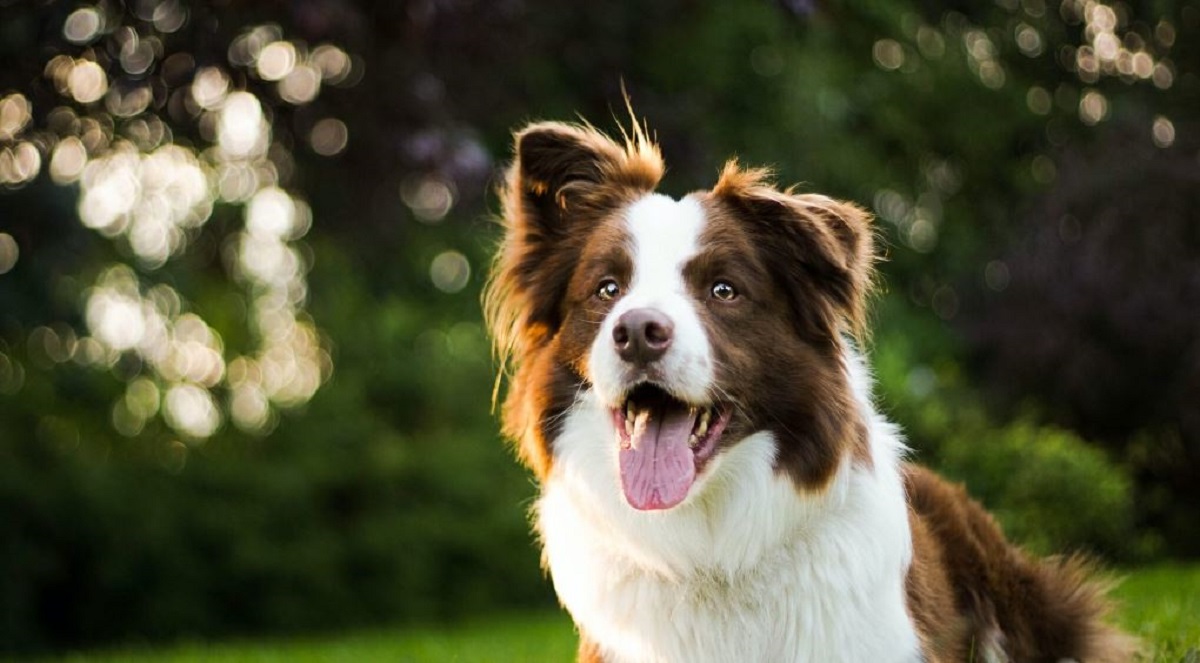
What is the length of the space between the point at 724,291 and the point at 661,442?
53 cm

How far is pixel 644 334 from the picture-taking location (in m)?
4.12

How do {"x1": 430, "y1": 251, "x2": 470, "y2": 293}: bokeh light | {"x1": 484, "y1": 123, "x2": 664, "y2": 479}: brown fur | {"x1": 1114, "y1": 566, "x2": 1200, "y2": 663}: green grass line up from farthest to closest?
{"x1": 430, "y1": 251, "x2": 470, "y2": 293}: bokeh light → {"x1": 1114, "y1": 566, "x2": 1200, "y2": 663}: green grass → {"x1": 484, "y1": 123, "x2": 664, "y2": 479}: brown fur

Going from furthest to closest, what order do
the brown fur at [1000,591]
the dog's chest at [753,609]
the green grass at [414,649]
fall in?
1. the green grass at [414,649]
2. the brown fur at [1000,591]
3. the dog's chest at [753,609]

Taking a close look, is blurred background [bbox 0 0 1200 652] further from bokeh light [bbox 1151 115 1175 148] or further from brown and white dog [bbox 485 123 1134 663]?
brown and white dog [bbox 485 123 1134 663]

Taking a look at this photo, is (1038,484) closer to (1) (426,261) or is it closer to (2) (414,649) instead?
(2) (414,649)

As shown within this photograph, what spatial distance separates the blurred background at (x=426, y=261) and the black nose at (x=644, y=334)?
2.96 meters

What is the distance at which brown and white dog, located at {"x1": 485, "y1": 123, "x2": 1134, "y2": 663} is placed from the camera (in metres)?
4.33

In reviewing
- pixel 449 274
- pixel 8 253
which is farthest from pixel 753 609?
pixel 449 274

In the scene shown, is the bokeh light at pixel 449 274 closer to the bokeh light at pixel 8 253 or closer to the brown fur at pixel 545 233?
the bokeh light at pixel 8 253

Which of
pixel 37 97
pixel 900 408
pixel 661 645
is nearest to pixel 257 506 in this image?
pixel 900 408

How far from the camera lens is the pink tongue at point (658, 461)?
4246mm

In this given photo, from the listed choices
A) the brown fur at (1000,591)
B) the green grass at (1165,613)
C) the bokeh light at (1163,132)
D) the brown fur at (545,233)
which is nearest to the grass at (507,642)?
the green grass at (1165,613)

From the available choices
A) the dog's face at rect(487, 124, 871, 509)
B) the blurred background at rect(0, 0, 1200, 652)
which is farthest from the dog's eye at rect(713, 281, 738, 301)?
the blurred background at rect(0, 0, 1200, 652)

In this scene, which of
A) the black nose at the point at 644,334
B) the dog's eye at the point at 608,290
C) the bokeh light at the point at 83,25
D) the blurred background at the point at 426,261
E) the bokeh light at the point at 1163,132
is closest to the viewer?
the black nose at the point at 644,334
